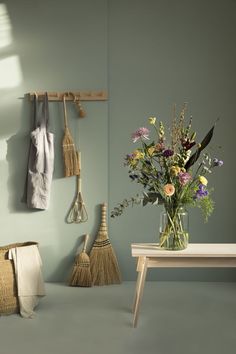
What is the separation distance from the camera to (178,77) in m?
4.62

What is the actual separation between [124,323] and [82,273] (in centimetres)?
109

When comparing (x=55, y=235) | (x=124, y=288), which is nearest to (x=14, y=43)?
(x=55, y=235)

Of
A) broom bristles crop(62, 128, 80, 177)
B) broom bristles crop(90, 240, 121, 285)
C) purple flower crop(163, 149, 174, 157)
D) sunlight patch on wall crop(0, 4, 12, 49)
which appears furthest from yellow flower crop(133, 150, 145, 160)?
sunlight patch on wall crop(0, 4, 12, 49)

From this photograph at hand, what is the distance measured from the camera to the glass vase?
3219 mm

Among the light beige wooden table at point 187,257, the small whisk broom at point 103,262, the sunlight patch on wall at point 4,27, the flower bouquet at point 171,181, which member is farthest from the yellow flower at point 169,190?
the sunlight patch on wall at point 4,27

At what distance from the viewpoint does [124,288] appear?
14.4ft

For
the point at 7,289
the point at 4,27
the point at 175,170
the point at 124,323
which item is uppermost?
the point at 4,27

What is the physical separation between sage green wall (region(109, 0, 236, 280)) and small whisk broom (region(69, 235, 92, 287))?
0.36m

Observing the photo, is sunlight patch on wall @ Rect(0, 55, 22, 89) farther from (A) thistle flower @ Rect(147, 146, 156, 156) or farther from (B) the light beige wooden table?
(B) the light beige wooden table

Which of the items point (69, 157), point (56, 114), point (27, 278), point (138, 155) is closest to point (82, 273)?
point (27, 278)

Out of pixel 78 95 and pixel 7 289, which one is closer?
pixel 7 289

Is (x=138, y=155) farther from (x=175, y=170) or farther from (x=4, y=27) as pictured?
(x=4, y=27)

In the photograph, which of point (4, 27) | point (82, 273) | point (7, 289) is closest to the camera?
point (7, 289)

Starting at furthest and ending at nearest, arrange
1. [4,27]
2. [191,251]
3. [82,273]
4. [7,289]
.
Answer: [4,27] → [82,273] → [7,289] → [191,251]
